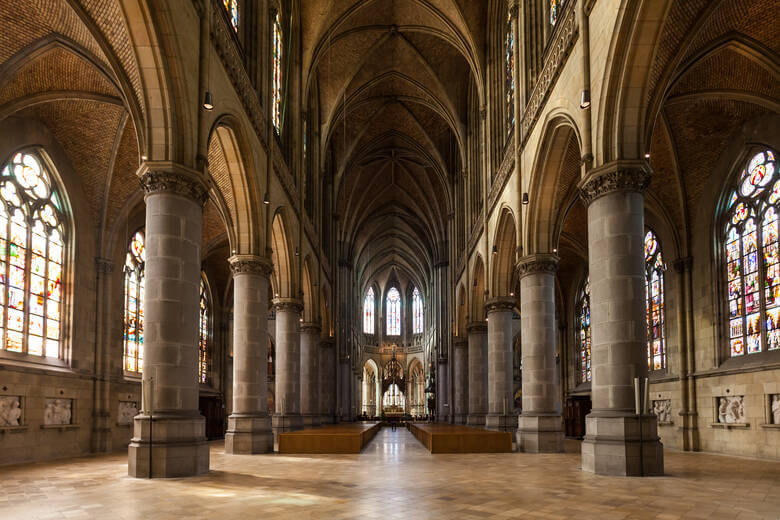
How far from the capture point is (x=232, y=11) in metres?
18.9

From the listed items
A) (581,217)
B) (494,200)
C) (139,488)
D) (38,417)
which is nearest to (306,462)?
(139,488)

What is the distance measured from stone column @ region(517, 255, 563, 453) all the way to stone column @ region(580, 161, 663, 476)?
644cm

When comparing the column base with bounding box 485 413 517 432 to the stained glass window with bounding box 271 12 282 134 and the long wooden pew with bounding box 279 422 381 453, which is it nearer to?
the long wooden pew with bounding box 279 422 381 453

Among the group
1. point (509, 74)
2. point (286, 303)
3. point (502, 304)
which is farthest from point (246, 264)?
point (509, 74)

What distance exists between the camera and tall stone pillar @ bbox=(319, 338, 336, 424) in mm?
41938

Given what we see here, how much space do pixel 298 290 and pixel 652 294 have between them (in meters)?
13.9

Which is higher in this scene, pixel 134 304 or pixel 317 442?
pixel 134 304

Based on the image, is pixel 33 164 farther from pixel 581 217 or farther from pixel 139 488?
pixel 581 217

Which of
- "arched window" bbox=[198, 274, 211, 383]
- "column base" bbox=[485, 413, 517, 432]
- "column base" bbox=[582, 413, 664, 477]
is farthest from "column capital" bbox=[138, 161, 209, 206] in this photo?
"arched window" bbox=[198, 274, 211, 383]

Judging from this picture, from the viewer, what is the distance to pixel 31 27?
1577 cm

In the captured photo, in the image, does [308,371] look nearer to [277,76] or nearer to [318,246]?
[318,246]

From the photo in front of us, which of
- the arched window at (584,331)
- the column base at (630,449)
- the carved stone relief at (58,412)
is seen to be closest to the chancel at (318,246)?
the column base at (630,449)

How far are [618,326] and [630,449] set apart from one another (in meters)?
2.36

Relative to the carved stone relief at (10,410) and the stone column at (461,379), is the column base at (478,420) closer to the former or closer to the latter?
the stone column at (461,379)
